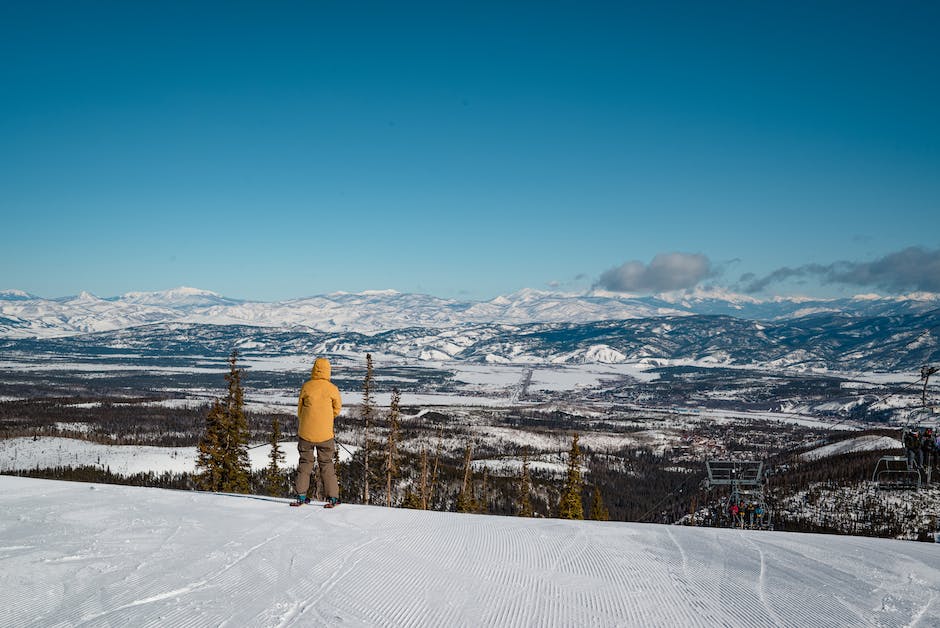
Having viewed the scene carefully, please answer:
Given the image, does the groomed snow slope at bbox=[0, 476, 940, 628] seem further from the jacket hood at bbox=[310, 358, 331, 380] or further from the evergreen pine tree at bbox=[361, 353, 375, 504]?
the evergreen pine tree at bbox=[361, 353, 375, 504]

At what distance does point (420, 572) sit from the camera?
567 cm

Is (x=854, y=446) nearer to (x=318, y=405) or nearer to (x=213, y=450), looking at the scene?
(x=213, y=450)

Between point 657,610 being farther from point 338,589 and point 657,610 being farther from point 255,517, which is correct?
point 255,517

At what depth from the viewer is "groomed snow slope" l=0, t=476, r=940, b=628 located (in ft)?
15.1

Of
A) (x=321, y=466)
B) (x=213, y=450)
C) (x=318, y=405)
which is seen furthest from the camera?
(x=213, y=450)

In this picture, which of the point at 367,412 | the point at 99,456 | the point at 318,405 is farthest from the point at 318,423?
the point at 99,456

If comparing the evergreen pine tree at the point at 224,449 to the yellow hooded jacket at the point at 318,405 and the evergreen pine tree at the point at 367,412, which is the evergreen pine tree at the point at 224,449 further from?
the yellow hooded jacket at the point at 318,405

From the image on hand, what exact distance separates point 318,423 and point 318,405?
0.32 metres

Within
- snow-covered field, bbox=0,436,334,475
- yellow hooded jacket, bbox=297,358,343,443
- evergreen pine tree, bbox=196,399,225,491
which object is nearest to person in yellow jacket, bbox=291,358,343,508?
yellow hooded jacket, bbox=297,358,343,443

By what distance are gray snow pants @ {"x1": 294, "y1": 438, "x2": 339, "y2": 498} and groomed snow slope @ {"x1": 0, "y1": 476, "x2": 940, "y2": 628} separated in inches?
56.2

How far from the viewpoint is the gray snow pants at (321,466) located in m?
10.0

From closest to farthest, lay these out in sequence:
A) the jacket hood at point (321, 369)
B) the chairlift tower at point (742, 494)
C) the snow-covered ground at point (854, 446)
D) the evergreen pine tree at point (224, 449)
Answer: the jacket hood at point (321, 369)
the chairlift tower at point (742, 494)
the evergreen pine tree at point (224, 449)
the snow-covered ground at point (854, 446)

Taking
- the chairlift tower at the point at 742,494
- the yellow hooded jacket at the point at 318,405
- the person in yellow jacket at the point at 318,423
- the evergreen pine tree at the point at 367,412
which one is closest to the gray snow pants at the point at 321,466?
the person in yellow jacket at the point at 318,423

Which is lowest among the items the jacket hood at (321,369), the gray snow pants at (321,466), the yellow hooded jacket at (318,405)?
the gray snow pants at (321,466)
